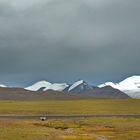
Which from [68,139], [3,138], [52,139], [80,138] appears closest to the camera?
[3,138]

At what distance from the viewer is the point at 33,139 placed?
198ft

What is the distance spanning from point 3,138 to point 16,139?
1842 mm

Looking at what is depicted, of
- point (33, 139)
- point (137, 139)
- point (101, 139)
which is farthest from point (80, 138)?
point (33, 139)

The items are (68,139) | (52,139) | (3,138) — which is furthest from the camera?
(68,139)

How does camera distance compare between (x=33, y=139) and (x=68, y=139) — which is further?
(x=68, y=139)

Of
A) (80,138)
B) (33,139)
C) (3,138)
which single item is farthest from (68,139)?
(3,138)

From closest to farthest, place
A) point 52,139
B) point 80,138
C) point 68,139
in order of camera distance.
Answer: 1. point 52,139
2. point 68,139
3. point 80,138

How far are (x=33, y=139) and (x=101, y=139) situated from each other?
17.3 m

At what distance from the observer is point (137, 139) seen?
238 ft

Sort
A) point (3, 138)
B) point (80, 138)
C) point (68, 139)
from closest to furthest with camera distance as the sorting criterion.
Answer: point (3, 138) < point (68, 139) < point (80, 138)

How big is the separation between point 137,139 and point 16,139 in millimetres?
24137

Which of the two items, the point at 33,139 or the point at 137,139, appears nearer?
the point at 33,139

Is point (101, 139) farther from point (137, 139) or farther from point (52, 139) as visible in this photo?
point (52, 139)

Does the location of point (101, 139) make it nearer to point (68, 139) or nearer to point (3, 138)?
point (68, 139)
